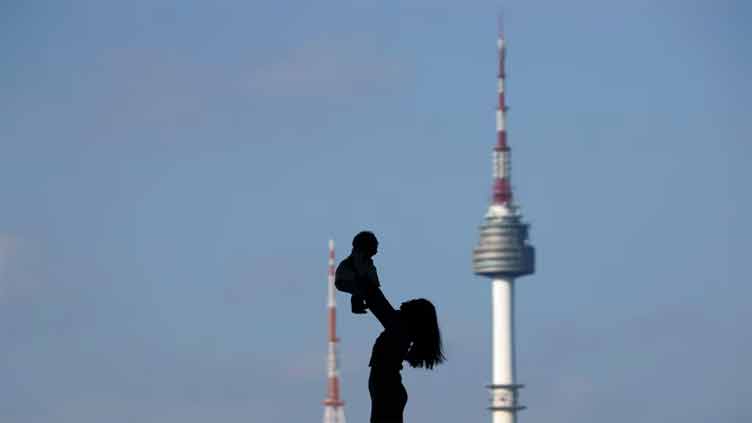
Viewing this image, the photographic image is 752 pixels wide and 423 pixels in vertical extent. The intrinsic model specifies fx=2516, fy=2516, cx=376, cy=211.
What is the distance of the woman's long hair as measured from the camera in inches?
1095

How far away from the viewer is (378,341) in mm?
27750

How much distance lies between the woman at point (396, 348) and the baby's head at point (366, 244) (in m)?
0.65

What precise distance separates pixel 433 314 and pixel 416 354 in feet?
1.63

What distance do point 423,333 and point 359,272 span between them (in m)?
1.08

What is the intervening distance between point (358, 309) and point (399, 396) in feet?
→ 3.52

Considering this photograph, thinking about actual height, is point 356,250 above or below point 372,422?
above

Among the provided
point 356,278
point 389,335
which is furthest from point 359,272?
point 389,335

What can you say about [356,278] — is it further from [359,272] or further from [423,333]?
[423,333]

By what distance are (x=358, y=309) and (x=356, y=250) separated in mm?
834

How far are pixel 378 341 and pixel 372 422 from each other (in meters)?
1.00

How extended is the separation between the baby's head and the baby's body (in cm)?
15

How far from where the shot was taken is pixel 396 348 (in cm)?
2778

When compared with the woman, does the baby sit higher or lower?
higher

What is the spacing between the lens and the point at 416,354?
27.9 meters
